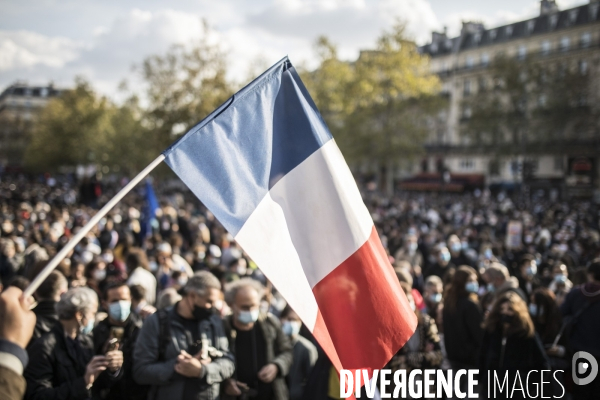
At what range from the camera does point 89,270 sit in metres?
6.86

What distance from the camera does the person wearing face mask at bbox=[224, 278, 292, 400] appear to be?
398 cm

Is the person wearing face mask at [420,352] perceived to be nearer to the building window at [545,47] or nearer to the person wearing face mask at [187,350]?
the person wearing face mask at [187,350]

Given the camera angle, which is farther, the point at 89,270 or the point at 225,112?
the point at 89,270

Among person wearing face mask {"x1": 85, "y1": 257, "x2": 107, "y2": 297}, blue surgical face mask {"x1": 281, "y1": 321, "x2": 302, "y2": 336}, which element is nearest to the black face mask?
blue surgical face mask {"x1": 281, "y1": 321, "x2": 302, "y2": 336}

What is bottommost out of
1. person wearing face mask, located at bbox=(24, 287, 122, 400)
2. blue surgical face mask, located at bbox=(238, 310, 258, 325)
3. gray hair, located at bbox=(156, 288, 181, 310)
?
person wearing face mask, located at bbox=(24, 287, 122, 400)

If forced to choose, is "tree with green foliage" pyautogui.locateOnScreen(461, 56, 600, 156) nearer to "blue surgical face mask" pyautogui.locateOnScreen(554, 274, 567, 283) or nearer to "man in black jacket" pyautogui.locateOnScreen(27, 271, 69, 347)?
"blue surgical face mask" pyautogui.locateOnScreen(554, 274, 567, 283)

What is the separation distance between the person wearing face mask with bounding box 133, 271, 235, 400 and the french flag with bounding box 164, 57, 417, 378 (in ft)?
3.20

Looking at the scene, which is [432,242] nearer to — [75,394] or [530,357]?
[530,357]

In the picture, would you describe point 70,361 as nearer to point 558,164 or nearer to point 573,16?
point 558,164

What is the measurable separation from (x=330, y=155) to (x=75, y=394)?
2.06m

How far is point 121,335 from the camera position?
392 cm

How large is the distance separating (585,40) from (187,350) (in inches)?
2069

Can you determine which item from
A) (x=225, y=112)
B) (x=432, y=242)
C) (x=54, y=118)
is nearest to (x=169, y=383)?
(x=225, y=112)

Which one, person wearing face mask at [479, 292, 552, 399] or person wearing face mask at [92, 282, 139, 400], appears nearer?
person wearing face mask at [92, 282, 139, 400]
